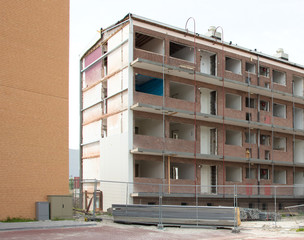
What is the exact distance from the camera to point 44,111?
21.3 meters

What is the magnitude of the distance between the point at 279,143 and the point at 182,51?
42.6ft

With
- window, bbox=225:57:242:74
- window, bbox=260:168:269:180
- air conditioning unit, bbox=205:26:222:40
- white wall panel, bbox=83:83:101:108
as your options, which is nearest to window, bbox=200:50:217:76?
air conditioning unit, bbox=205:26:222:40

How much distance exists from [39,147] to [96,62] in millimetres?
14396

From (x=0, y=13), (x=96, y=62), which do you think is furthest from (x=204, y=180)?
(x=0, y=13)

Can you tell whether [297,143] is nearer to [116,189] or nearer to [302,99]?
[302,99]

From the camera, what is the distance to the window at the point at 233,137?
3456 cm

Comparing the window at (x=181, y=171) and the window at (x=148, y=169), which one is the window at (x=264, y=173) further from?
the window at (x=148, y=169)

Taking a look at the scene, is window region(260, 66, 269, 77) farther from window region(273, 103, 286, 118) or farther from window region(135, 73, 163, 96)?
window region(135, 73, 163, 96)

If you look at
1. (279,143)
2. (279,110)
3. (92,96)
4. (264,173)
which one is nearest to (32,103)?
(92,96)

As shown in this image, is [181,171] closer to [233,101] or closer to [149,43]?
[233,101]

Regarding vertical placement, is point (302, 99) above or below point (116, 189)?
above

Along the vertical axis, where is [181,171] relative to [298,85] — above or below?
below

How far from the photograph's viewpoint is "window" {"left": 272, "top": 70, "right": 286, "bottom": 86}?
1516 inches

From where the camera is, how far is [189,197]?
97.9ft
